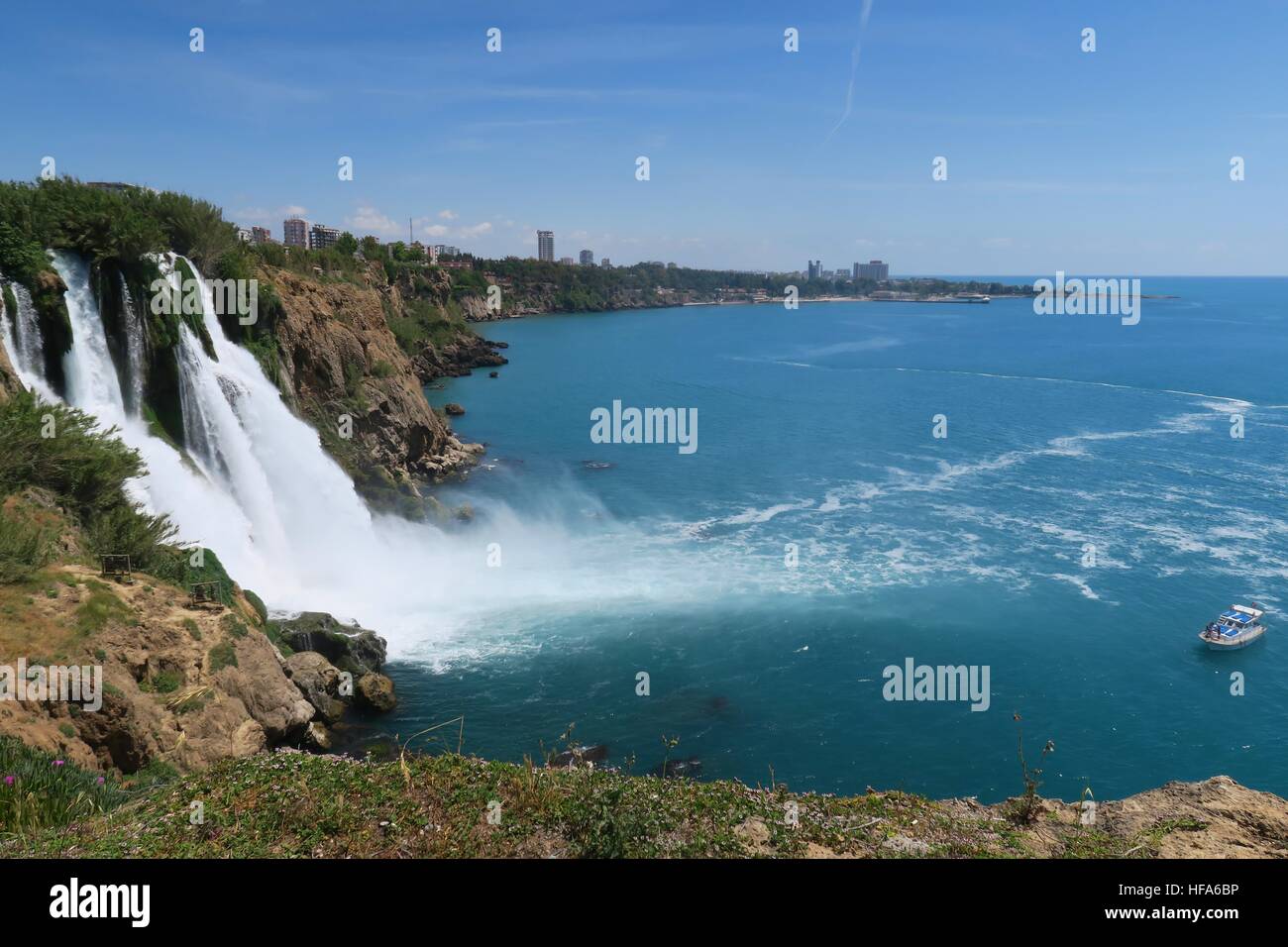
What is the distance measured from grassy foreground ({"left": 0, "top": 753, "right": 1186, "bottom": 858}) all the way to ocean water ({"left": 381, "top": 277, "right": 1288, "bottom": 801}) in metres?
6.58

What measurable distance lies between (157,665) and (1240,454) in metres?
57.9

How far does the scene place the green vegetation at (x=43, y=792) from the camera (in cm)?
943

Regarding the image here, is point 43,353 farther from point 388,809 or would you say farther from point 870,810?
point 870,810

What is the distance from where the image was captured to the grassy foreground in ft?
30.0

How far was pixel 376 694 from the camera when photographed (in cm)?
2289

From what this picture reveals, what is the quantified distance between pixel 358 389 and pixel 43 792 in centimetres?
3710

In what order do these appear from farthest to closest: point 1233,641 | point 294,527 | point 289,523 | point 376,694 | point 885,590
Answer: point 885,590
point 294,527
point 289,523
point 1233,641
point 376,694

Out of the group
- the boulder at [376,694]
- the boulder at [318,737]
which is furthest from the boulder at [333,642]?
the boulder at [318,737]

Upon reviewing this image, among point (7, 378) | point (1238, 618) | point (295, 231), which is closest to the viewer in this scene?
point (7, 378)

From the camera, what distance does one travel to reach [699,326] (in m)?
149

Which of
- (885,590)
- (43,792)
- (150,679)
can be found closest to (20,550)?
(150,679)

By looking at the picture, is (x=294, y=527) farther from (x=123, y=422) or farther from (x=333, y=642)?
(x=333, y=642)

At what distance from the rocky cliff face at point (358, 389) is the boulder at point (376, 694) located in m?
17.4

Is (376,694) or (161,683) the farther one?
(376,694)
